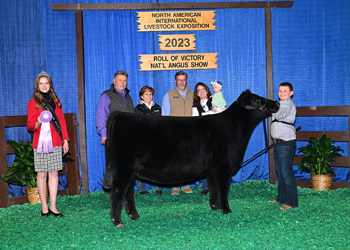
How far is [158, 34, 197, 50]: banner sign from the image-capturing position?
5633 mm

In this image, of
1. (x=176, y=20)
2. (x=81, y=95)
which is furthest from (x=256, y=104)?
(x=81, y=95)

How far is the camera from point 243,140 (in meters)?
4.00

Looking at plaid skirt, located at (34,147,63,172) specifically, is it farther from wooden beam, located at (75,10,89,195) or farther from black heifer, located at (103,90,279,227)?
wooden beam, located at (75,10,89,195)

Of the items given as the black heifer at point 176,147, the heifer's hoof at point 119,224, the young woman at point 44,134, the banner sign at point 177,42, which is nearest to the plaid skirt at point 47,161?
the young woman at point 44,134

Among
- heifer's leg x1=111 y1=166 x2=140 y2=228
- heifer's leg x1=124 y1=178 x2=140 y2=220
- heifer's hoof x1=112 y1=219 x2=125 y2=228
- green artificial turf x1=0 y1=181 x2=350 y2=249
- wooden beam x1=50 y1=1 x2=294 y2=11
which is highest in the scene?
wooden beam x1=50 y1=1 x2=294 y2=11

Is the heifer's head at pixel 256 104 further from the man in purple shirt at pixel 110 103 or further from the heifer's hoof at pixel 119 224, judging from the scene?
the heifer's hoof at pixel 119 224

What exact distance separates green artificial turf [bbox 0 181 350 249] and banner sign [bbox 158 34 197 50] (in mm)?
2914

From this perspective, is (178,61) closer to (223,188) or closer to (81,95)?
(81,95)

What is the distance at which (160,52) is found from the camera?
5.68 meters

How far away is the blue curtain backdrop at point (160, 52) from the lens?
17.5ft

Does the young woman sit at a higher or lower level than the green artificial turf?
higher

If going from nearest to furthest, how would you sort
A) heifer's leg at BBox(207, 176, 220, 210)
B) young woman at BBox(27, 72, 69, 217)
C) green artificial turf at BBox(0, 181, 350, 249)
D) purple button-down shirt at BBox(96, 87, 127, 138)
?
green artificial turf at BBox(0, 181, 350, 249) → young woman at BBox(27, 72, 69, 217) → heifer's leg at BBox(207, 176, 220, 210) → purple button-down shirt at BBox(96, 87, 127, 138)

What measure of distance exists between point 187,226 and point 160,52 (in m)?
3.47

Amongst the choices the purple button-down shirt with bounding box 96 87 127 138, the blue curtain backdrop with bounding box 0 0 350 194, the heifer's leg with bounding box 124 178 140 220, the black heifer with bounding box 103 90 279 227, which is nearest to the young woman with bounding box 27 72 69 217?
the purple button-down shirt with bounding box 96 87 127 138
